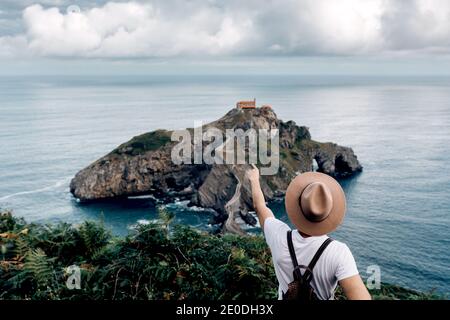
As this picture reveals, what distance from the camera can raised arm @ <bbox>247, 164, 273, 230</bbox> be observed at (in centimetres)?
489

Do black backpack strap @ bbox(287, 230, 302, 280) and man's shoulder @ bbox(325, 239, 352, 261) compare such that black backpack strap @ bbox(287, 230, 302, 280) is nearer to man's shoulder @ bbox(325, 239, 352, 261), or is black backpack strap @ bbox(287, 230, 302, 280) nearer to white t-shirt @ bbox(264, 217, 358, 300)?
white t-shirt @ bbox(264, 217, 358, 300)

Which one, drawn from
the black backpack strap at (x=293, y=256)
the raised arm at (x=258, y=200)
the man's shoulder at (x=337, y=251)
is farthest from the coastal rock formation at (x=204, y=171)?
the man's shoulder at (x=337, y=251)

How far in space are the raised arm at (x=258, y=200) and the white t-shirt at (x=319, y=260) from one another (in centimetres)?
54

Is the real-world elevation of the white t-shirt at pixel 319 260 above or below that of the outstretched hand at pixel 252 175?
below

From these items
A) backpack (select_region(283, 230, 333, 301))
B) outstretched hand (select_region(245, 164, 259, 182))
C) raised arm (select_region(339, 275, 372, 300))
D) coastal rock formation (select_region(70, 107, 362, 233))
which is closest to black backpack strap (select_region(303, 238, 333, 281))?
backpack (select_region(283, 230, 333, 301))

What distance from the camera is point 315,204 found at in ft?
12.4

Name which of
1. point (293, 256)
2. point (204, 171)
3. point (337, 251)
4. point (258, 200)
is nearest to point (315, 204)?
point (337, 251)

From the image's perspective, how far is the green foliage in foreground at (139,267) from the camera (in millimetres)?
7320

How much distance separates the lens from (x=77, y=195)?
81500mm

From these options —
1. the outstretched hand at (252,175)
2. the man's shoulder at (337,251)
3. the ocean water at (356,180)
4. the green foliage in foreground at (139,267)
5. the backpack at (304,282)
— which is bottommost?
the ocean water at (356,180)

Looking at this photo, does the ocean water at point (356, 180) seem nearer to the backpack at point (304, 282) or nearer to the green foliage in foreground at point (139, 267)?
the green foliage in foreground at point (139, 267)

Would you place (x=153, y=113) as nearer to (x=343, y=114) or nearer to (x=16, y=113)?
(x=16, y=113)

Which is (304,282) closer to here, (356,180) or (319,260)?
(319,260)

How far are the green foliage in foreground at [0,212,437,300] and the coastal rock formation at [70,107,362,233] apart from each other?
63.0m
